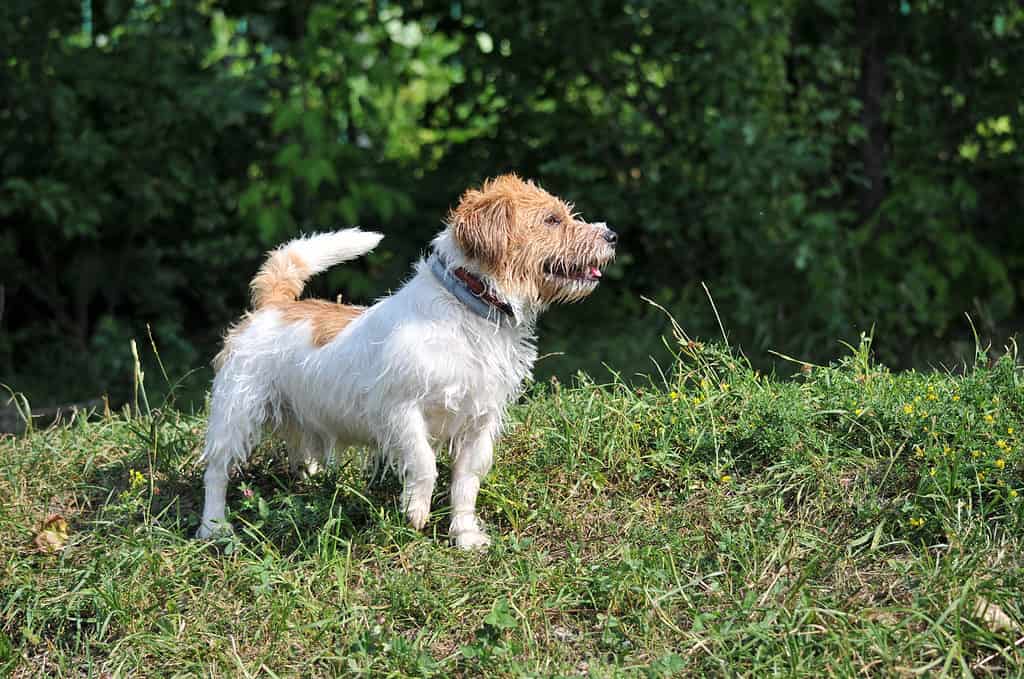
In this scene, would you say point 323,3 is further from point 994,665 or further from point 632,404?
point 994,665

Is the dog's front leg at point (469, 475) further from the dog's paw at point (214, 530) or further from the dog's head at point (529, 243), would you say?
the dog's paw at point (214, 530)

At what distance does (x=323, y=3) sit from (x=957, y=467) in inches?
227

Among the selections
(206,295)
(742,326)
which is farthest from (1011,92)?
(206,295)

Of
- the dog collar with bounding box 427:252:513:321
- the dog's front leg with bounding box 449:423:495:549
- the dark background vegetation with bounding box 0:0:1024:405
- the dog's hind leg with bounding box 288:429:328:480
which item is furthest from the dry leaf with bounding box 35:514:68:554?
the dark background vegetation with bounding box 0:0:1024:405

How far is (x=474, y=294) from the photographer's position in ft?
13.6

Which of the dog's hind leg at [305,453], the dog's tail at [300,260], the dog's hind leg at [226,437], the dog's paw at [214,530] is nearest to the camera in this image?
the dog's paw at [214,530]

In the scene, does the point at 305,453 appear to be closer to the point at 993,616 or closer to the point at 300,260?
the point at 300,260

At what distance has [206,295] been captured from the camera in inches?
368

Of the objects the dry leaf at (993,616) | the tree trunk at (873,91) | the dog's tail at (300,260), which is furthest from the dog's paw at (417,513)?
the tree trunk at (873,91)

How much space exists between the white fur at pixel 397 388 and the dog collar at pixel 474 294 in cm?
2

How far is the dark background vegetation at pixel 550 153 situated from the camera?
7.87 meters

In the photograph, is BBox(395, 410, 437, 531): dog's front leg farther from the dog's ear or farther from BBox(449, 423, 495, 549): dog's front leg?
the dog's ear

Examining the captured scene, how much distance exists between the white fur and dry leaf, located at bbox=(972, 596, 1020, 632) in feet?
5.23

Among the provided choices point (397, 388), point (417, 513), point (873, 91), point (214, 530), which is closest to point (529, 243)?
point (397, 388)
